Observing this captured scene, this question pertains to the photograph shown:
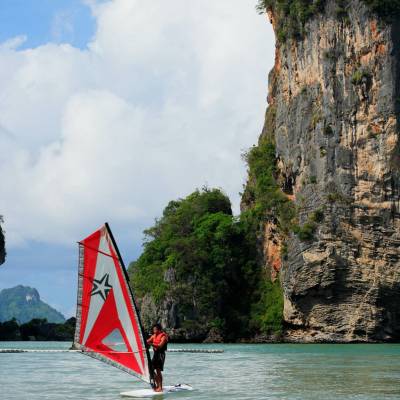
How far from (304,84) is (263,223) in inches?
486

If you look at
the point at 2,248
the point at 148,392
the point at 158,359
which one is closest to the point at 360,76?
the point at 2,248

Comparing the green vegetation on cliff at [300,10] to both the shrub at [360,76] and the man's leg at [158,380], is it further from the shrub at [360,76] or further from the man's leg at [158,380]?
the man's leg at [158,380]

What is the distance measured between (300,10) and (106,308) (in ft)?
166

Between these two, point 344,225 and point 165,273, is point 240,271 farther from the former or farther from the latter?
point 344,225

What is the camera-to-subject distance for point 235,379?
87.2ft

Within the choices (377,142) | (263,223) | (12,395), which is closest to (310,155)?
(377,142)

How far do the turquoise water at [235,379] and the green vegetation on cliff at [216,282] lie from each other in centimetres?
3001

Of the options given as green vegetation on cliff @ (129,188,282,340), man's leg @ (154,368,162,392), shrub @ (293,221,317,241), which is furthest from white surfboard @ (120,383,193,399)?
green vegetation on cliff @ (129,188,282,340)

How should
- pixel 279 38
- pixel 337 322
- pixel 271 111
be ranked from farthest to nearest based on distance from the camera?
pixel 271 111 → pixel 279 38 → pixel 337 322

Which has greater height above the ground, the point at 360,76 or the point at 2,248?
the point at 360,76

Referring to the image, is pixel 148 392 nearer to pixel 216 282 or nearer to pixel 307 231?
pixel 307 231

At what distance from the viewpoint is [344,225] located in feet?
193

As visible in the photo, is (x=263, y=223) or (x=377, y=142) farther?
(x=263, y=223)

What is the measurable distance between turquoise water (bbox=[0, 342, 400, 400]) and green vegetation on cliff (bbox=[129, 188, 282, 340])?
30.0m
